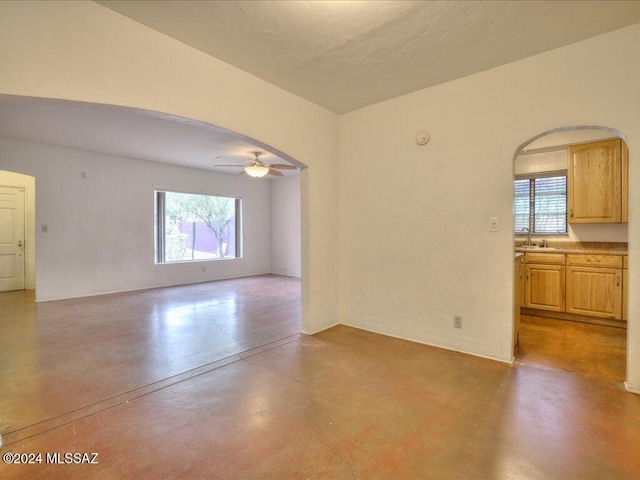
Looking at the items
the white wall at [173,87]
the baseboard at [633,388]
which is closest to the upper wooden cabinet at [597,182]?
the baseboard at [633,388]

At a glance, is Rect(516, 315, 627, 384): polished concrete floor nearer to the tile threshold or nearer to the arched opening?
the arched opening

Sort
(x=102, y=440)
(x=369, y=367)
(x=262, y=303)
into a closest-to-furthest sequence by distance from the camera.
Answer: (x=102, y=440)
(x=369, y=367)
(x=262, y=303)

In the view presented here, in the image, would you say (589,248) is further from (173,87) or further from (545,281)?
(173,87)

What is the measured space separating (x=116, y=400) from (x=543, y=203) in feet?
20.6

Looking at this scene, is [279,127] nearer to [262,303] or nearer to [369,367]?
[369,367]

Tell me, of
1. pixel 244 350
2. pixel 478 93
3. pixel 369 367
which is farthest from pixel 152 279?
pixel 478 93

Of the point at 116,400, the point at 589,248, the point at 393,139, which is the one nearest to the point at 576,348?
the point at 589,248

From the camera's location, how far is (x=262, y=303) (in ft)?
17.5

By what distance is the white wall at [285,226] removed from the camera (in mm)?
8414

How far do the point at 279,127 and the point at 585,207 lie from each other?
14.3ft

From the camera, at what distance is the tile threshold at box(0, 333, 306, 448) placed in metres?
1.89

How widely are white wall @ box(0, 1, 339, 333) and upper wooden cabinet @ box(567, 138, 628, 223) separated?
3.46 m

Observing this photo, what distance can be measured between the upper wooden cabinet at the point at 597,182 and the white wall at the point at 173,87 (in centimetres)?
346

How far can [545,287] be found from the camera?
4.43 meters
